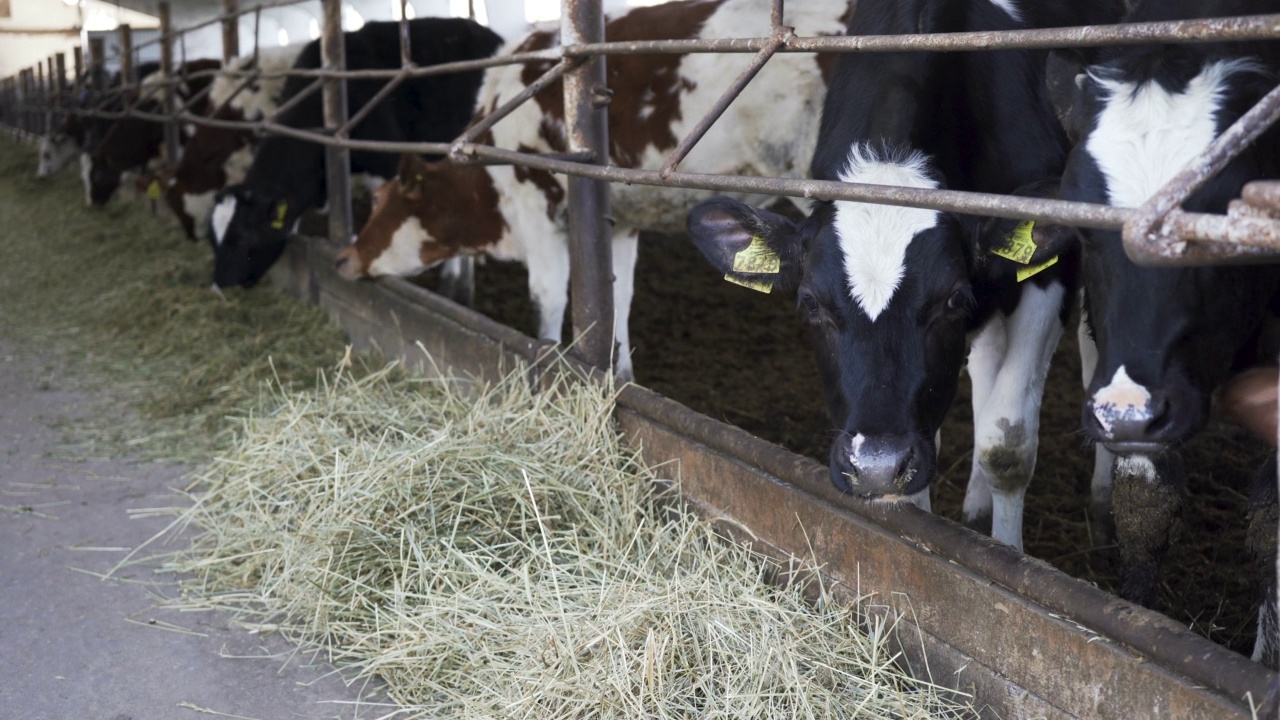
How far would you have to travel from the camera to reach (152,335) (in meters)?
6.50

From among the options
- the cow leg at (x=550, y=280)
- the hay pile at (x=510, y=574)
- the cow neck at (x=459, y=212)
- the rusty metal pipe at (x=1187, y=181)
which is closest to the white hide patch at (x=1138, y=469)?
the hay pile at (x=510, y=574)

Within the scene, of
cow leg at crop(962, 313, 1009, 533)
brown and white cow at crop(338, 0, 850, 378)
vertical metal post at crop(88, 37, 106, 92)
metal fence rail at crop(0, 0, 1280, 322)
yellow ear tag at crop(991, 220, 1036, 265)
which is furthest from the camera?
vertical metal post at crop(88, 37, 106, 92)

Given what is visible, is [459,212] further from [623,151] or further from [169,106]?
[169,106]

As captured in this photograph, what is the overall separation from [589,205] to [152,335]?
3410 millimetres

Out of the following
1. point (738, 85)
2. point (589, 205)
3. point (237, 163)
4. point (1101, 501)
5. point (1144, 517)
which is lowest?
point (1101, 501)

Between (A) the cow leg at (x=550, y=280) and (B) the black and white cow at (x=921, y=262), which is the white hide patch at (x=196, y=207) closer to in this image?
(A) the cow leg at (x=550, y=280)

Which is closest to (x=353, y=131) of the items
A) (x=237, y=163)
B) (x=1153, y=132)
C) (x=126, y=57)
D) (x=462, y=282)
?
(x=462, y=282)

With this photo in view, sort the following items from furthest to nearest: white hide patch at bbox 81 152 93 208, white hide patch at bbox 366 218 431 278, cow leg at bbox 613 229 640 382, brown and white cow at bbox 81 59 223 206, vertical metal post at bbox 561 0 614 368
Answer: white hide patch at bbox 81 152 93 208, brown and white cow at bbox 81 59 223 206, white hide patch at bbox 366 218 431 278, cow leg at bbox 613 229 640 382, vertical metal post at bbox 561 0 614 368

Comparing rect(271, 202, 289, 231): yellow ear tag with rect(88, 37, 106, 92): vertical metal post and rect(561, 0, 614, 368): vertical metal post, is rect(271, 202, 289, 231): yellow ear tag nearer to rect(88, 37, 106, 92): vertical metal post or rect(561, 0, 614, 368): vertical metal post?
rect(561, 0, 614, 368): vertical metal post

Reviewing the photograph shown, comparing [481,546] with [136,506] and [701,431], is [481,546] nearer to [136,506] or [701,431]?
[701,431]

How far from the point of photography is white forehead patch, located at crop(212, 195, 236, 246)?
727cm

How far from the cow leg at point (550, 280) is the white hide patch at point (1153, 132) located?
3.38 meters

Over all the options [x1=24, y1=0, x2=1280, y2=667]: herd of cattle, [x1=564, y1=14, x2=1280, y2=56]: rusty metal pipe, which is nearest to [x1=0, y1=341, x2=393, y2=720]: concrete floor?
[x1=24, y1=0, x2=1280, y2=667]: herd of cattle

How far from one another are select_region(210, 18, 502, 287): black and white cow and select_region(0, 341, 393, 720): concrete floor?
304cm
